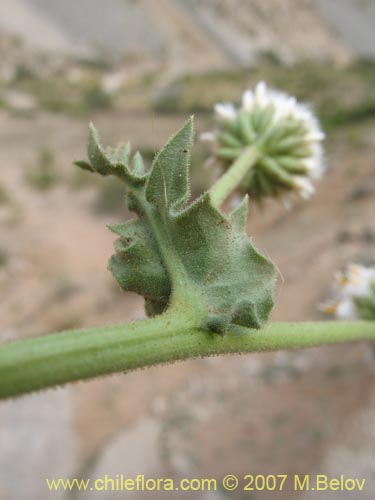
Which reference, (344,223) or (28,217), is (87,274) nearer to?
(28,217)

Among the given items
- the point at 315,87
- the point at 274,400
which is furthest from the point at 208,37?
the point at 274,400

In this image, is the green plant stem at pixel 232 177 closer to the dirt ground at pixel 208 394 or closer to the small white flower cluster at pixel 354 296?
the small white flower cluster at pixel 354 296

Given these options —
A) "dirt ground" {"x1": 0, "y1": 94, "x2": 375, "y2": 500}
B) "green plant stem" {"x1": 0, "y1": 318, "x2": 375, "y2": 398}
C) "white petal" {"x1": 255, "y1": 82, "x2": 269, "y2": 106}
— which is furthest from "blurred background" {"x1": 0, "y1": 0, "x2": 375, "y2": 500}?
"white petal" {"x1": 255, "y1": 82, "x2": 269, "y2": 106}

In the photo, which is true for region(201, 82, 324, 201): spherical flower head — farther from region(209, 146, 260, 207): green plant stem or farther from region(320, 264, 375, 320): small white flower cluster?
region(320, 264, 375, 320): small white flower cluster

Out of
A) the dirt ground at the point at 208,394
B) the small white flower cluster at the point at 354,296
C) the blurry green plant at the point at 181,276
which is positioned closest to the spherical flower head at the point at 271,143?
the small white flower cluster at the point at 354,296

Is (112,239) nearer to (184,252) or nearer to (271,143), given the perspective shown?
(271,143)

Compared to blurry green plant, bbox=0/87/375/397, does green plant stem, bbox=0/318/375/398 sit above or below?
below
